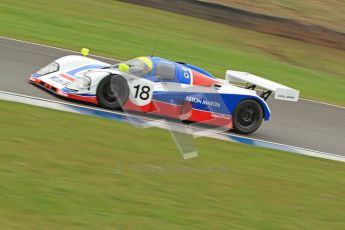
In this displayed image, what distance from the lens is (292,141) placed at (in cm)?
1145

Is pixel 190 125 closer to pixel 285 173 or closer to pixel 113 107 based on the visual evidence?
pixel 113 107

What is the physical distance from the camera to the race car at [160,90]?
33.6 feet

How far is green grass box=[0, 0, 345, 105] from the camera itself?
16.8 meters

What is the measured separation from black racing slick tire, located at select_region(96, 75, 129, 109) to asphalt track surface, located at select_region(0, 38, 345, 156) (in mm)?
732

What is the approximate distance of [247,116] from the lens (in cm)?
1114

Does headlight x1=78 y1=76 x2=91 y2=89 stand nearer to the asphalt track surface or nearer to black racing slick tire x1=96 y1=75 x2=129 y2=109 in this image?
black racing slick tire x1=96 y1=75 x2=129 y2=109

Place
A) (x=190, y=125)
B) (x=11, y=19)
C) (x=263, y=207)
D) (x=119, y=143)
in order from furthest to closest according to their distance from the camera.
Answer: (x=11, y=19) → (x=190, y=125) → (x=119, y=143) → (x=263, y=207)

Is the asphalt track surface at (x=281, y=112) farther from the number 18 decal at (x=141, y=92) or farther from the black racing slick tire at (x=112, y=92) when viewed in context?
the number 18 decal at (x=141, y=92)

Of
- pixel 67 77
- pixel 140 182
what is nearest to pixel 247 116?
pixel 67 77

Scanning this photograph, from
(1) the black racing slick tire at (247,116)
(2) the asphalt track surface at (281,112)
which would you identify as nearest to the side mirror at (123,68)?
(2) the asphalt track surface at (281,112)

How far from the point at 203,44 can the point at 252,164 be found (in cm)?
1092

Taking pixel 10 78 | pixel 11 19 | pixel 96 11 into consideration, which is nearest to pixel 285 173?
pixel 10 78

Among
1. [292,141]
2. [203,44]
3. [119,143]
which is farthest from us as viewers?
[203,44]

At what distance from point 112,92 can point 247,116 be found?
245 centimetres
